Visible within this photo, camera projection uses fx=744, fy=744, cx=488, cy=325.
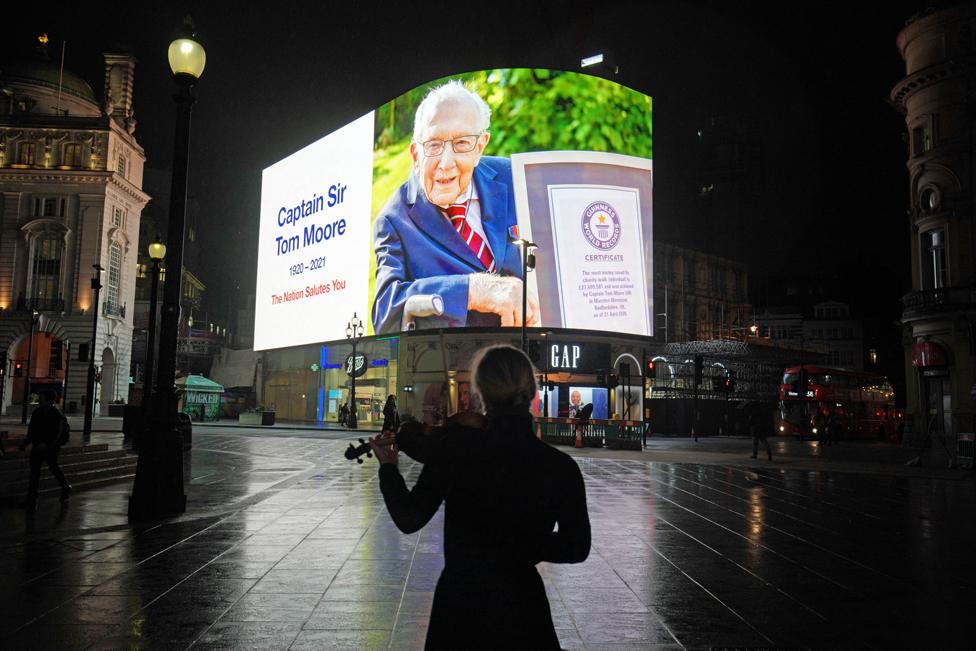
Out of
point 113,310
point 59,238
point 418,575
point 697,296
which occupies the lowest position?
point 418,575

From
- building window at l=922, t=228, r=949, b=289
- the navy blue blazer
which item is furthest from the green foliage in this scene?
building window at l=922, t=228, r=949, b=289

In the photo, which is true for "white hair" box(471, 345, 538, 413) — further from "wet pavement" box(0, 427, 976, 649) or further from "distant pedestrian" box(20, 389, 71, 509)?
"distant pedestrian" box(20, 389, 71, 509)

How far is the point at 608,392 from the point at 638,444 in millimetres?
14880

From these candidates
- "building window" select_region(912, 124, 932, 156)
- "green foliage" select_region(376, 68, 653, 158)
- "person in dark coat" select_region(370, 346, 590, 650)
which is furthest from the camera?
"green foliage" select_region(376, 68, 653, 158)

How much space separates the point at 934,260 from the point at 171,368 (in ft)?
118

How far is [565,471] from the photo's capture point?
103 inches

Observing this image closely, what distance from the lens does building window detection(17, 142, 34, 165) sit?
56.6 meters

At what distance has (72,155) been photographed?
2247 inches

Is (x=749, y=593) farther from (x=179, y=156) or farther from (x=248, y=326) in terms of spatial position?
(x=248, y=326)

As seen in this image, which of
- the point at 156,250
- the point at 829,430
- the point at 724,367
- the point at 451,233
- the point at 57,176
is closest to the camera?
the point at 156,250

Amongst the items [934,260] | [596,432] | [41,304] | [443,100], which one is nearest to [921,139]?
[934,260]

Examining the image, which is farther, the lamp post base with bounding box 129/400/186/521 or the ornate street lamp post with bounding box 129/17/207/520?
the ornate street lamp post with bounding box 129/17/207/520

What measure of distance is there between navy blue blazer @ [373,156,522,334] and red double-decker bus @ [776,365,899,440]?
17.4m

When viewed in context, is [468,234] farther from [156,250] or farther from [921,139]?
[921,139]
